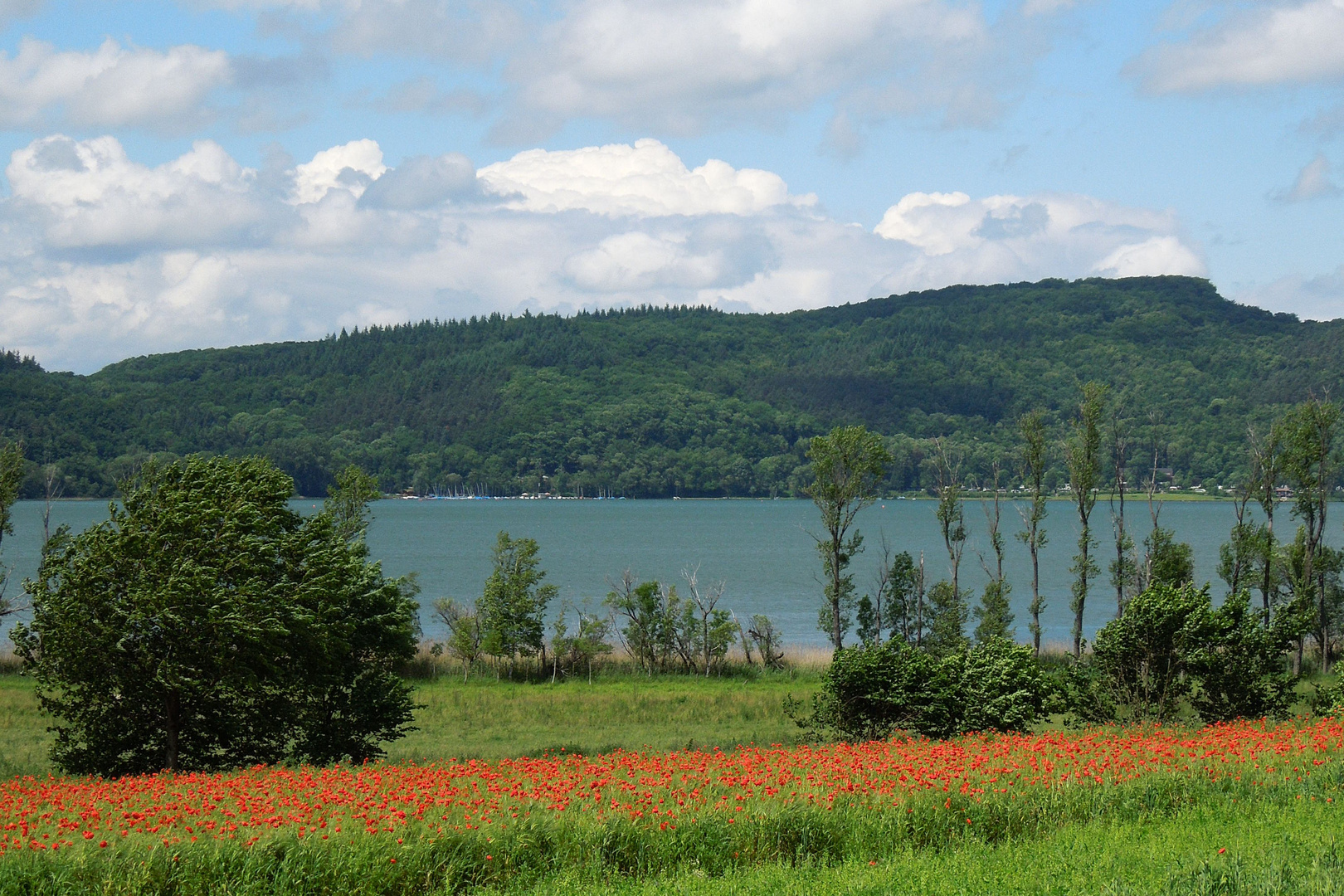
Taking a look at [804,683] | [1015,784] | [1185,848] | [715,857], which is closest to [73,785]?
[715,857]

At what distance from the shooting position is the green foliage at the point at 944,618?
48.7 m

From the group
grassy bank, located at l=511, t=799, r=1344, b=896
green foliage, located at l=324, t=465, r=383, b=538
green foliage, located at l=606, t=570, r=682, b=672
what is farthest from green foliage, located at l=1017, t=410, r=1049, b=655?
grassy bank, located at l=511, t=799, r=1344, b=896

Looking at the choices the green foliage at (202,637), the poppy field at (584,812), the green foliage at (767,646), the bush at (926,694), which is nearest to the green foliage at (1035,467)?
the green foliage at (767,646)

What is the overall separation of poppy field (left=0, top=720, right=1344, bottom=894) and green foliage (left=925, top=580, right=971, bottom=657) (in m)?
29.5

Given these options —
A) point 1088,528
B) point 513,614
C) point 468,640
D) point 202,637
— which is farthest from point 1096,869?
point 1088,528

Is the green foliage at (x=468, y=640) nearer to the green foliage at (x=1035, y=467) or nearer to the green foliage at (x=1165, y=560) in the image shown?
the green foliage at (x=1035, y=467)

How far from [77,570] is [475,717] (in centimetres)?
1793

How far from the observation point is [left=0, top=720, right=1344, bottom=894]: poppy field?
1109 centimetres

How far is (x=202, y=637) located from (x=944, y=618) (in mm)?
40465

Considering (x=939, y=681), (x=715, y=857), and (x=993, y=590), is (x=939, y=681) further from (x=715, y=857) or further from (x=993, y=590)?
(x=993, y=590)

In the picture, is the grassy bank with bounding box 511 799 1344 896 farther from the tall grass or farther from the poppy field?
the poppy field

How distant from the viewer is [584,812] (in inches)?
499

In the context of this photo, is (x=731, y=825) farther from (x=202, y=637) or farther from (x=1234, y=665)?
(x=1234, y=665)

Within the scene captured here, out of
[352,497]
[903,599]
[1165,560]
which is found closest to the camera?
[352,497]
